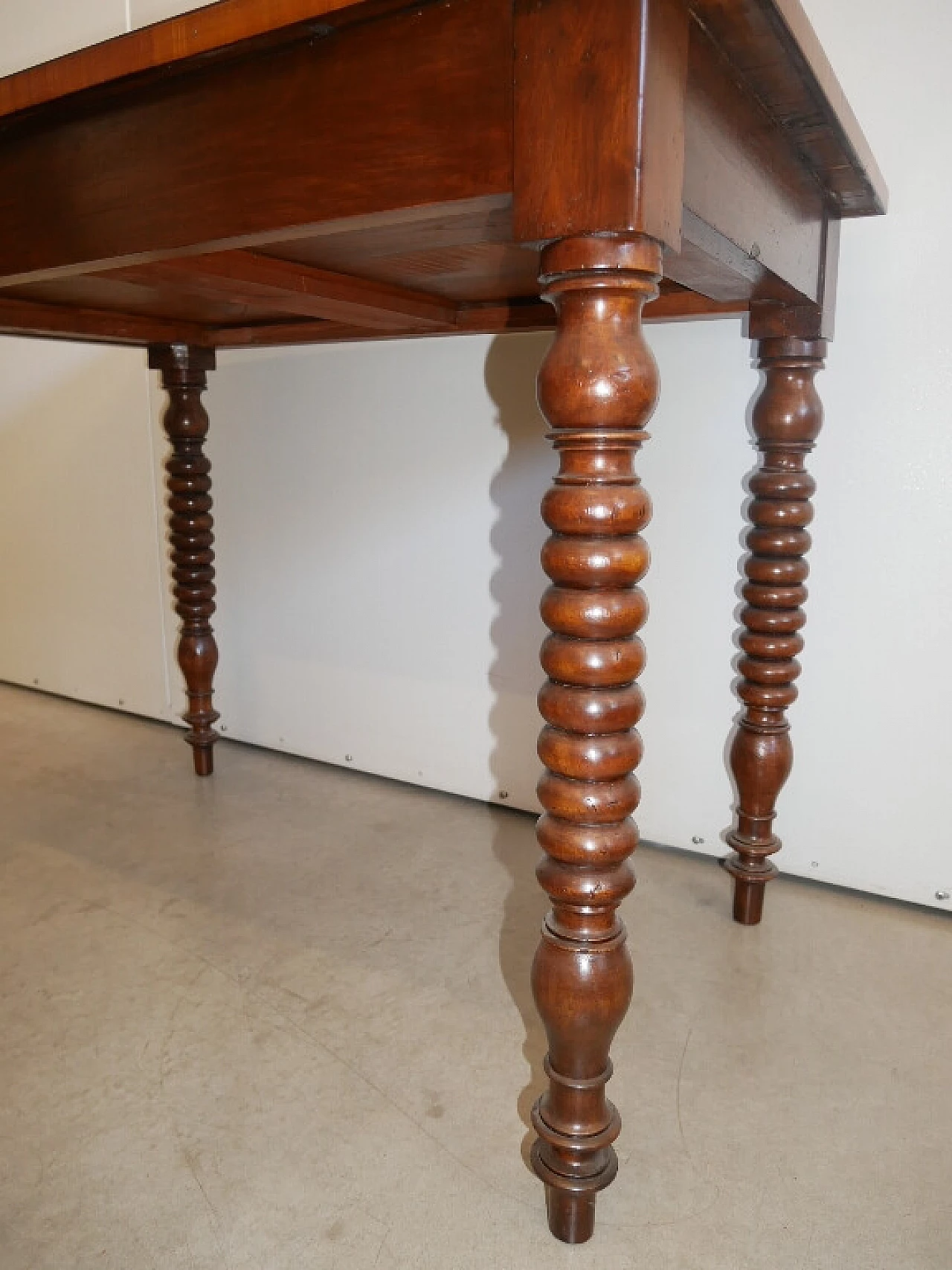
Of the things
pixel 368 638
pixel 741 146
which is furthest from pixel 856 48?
pixel 368 638

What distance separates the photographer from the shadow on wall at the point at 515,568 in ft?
5.35

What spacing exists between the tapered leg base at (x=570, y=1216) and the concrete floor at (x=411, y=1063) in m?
0.02

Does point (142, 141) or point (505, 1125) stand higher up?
point (142, 141)

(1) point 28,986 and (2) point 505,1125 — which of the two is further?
(1) point 28,986

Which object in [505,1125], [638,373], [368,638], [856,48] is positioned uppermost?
[856,48]

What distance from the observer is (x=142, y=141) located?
82 cm

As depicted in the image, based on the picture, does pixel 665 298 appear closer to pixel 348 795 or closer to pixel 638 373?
pixel 638 373

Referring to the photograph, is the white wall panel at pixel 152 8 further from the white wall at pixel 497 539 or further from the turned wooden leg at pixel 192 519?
the turned wooden leg at pixel 192 519

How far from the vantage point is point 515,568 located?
170 cm

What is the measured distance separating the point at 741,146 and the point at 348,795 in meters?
1.38

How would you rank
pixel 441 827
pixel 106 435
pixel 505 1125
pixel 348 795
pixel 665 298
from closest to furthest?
pixel 505 1125, pixel 665 298, pixel 441 827, pixel 348 795, pixel 106 435

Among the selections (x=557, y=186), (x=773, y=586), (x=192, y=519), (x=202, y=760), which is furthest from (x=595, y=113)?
(x=202, y=760)

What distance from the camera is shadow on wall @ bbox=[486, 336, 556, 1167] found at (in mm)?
1631

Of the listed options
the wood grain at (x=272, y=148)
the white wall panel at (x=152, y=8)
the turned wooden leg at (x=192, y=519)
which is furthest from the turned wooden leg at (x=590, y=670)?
the white wall panel at (x=152, y=8)
